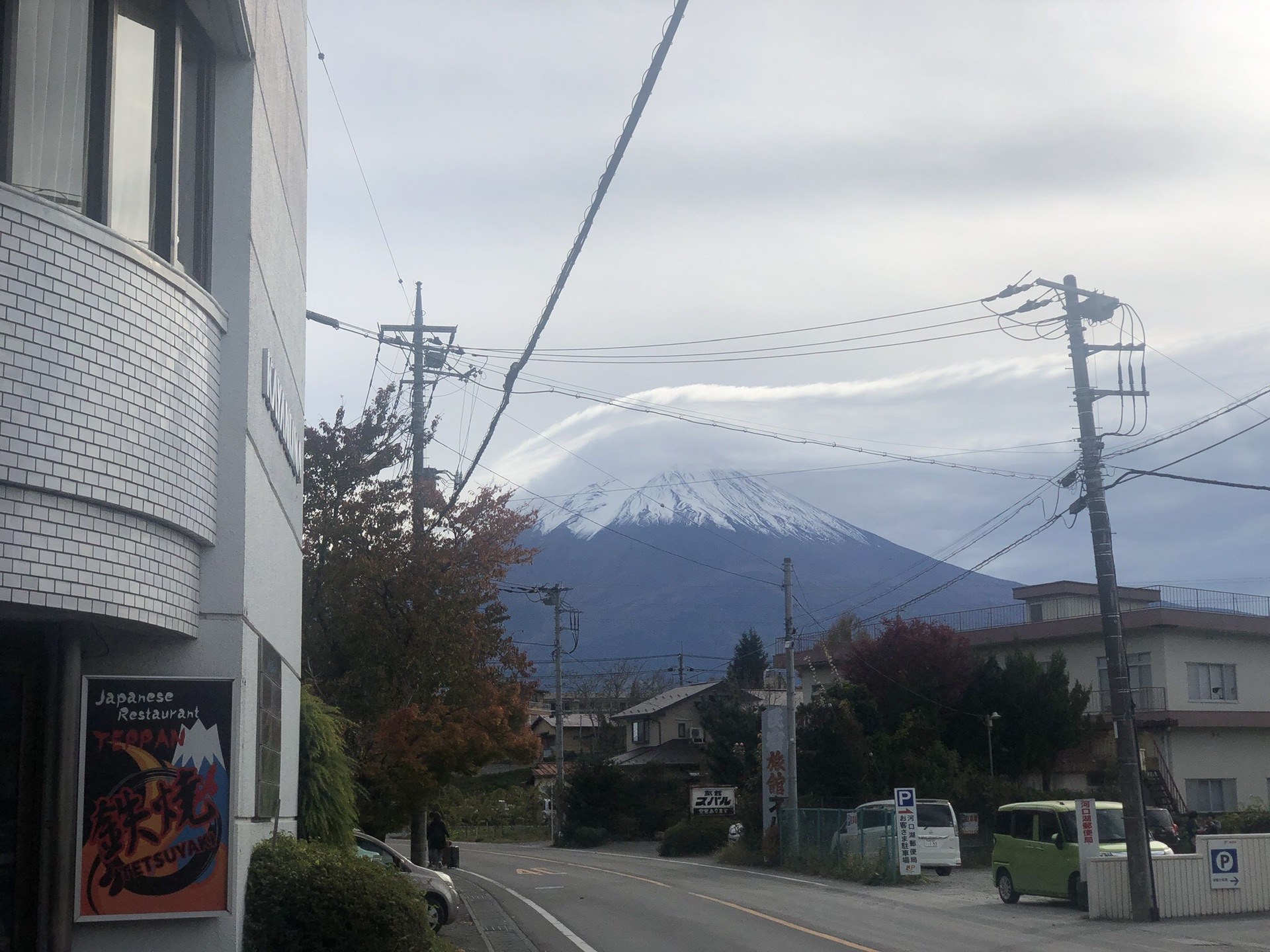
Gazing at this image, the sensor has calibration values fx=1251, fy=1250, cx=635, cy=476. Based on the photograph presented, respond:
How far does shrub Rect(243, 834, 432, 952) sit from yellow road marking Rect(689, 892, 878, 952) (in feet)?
25.8

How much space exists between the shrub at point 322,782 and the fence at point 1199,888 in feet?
40.9

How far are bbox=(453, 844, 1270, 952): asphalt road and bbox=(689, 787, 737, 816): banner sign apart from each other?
1447cm

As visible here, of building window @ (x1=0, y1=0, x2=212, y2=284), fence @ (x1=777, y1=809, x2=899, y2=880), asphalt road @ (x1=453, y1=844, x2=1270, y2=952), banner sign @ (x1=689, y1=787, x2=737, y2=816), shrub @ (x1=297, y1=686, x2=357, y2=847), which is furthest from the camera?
banner sign @ (x1=689, y1=787, x2=737, y2=816)

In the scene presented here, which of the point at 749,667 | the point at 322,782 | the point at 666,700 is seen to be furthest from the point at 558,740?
the point at 322,782

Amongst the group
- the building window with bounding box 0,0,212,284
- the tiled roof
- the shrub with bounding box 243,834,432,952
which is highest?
the building window with bounding box 0,0,212,284

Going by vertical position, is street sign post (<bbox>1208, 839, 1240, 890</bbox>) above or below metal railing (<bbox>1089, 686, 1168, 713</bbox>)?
below

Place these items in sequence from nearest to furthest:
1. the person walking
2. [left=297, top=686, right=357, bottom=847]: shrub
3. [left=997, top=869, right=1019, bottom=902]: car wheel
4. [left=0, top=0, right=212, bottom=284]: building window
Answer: [left=0, top=0, right=212, bottom=284]: building window, [left=297, top=686, right=357, bottom=847]: shrub, [left=997, top=869, right=1019, bottom=902]: car wheel, the person walking

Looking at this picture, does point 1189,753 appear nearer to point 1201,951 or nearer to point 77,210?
point 1201,951

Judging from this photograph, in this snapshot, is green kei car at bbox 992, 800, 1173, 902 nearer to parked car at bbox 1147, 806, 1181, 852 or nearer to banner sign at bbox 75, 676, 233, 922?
parked car at bbox 1147, 806, 1181, 852

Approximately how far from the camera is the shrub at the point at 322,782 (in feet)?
52.6

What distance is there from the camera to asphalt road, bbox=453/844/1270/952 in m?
17.2

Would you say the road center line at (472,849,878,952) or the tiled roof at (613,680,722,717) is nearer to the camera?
the road center line at (472,849,878,952)

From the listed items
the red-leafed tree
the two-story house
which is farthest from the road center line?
the two-story house

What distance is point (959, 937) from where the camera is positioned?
703 inches
